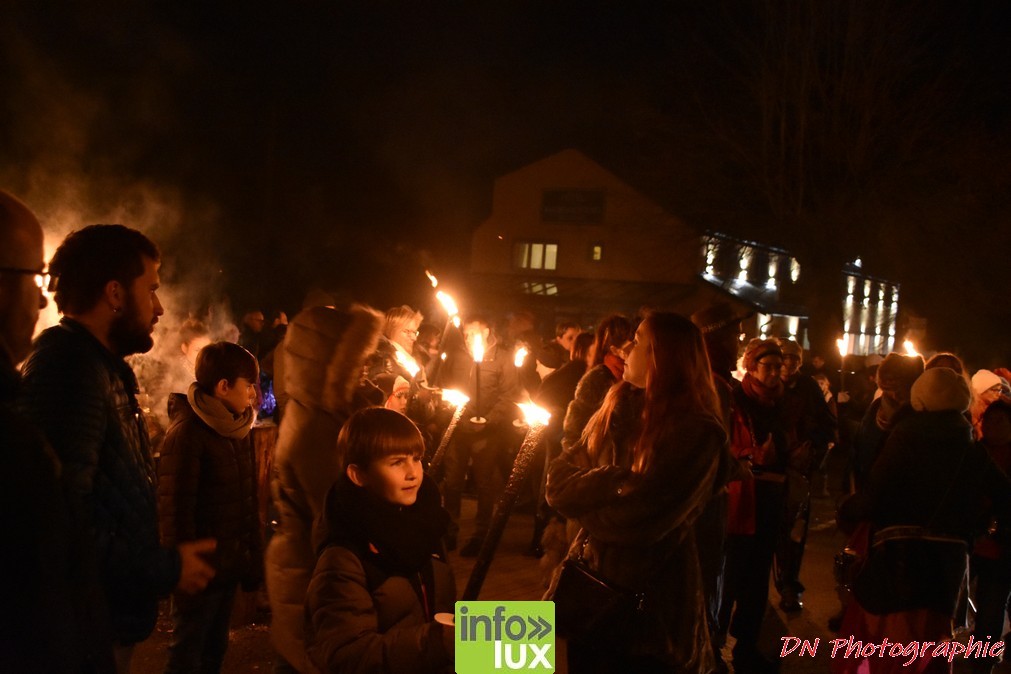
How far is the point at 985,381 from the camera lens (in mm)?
6453

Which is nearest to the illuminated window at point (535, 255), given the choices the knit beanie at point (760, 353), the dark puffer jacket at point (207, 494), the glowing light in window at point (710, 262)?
the glowing light in window at point (710, 262)

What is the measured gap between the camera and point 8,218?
197 cm

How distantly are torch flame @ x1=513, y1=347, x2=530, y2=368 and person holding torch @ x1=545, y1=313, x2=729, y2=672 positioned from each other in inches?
213

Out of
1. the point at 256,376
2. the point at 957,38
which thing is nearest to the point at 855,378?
the point at 957,38

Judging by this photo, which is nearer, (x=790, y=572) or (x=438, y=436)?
(x=790, y=572)

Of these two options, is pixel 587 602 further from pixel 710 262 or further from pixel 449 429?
pixel 710 262

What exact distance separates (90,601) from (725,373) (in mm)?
4098

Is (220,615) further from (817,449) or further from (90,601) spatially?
(817,449)

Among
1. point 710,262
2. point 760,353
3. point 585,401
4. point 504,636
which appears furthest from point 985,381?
point 710,262

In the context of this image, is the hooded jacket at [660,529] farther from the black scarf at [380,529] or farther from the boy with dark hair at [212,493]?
the boy with dark hair at [212,493]

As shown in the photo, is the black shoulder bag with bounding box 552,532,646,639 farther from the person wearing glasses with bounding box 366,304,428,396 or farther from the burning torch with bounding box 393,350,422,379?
the person wearing glasses with bounding box 366,304,428,396

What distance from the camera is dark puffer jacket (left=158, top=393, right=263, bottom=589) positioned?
3908mm

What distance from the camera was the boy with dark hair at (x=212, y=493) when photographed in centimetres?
389

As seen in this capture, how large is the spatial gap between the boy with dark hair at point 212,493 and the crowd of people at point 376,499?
0.04ft
